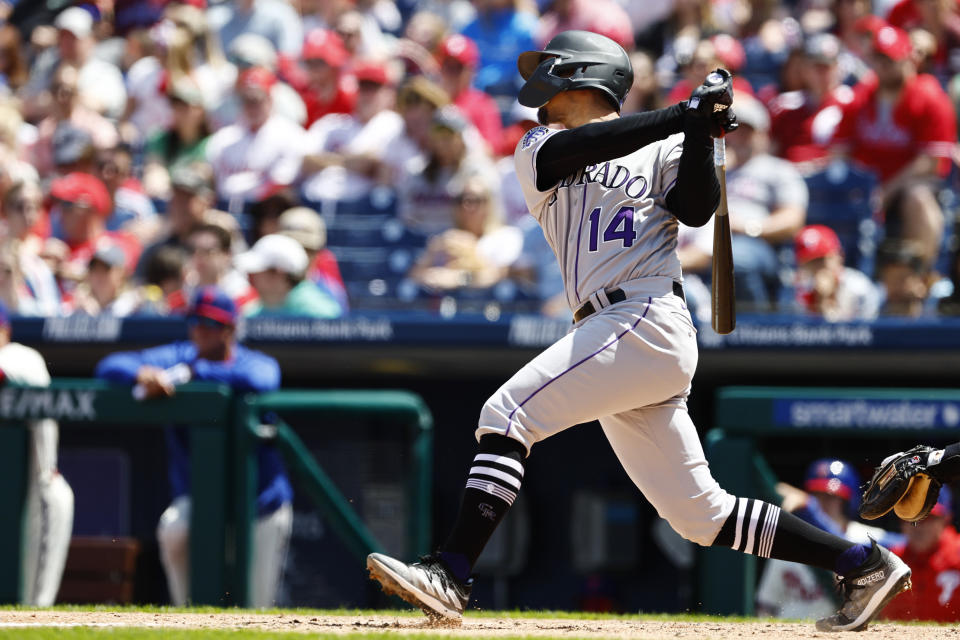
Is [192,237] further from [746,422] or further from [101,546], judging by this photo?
[746,422]

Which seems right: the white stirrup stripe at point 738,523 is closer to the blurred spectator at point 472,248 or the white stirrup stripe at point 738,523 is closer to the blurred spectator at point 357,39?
the blurred spectator at point 472,248

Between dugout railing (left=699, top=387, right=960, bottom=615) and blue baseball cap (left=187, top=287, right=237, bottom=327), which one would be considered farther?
blue baseball cap (left=187, top=287, right=237, bottom=327)

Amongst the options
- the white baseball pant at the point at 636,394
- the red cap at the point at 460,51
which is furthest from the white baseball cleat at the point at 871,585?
the red cap at the point at 460,51

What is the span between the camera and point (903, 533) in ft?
18.5

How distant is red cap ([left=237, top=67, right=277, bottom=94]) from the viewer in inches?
338

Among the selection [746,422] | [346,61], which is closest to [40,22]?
[346,61]

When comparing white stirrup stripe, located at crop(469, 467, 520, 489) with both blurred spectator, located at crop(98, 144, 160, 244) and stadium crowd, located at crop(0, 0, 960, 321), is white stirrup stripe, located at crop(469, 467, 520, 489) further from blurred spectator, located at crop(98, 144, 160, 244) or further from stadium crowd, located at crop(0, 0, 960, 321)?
blurred spectator, located at crop(98, 144, 160, 244)

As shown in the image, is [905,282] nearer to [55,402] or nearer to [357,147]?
[357,147]

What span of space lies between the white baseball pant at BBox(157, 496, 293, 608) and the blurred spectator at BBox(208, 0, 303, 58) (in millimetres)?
5006

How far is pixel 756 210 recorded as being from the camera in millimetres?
7352

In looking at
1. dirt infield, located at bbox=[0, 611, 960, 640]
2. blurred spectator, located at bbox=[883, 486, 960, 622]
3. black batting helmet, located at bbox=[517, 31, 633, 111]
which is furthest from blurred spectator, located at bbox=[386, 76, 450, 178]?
black batting helmet, located at bbox=[517, 31, 633, 111]

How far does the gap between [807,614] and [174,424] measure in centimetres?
263

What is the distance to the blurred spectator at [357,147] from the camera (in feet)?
27.8

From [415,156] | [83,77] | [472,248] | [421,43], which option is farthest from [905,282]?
[83,77]
